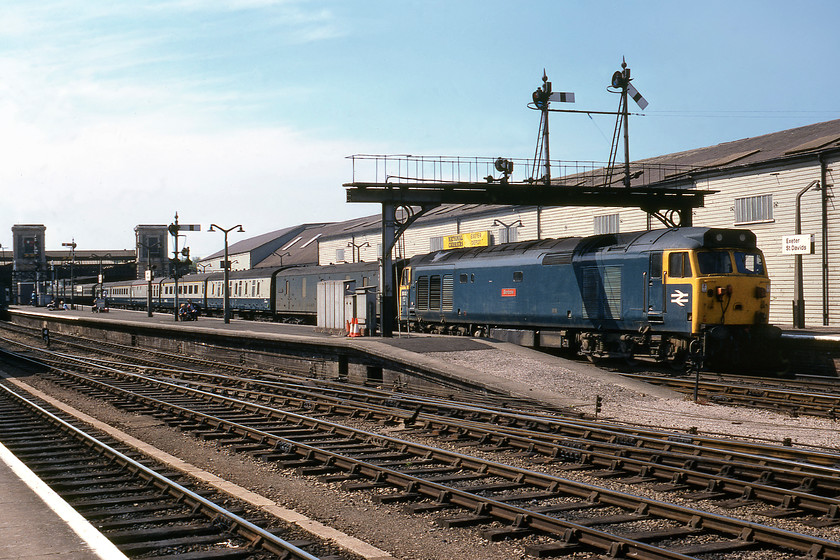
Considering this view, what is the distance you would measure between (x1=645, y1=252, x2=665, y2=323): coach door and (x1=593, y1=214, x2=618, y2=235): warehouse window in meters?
20.5

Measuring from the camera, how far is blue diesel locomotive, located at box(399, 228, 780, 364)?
67.9ft

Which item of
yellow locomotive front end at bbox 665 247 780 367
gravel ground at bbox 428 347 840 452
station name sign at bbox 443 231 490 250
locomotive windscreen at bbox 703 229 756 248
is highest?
station name sign at bbox 443 231 490 250

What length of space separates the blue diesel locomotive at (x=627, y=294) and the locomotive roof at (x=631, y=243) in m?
0.03

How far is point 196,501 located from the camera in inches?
364

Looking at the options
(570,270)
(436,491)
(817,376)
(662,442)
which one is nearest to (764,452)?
(662,442)

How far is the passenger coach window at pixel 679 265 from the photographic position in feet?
67.9

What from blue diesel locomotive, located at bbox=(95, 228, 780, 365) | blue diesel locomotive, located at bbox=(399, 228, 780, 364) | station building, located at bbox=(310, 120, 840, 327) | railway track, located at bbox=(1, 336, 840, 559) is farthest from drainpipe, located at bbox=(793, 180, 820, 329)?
railway track, located at bbox=(1, 336, 840, 559)

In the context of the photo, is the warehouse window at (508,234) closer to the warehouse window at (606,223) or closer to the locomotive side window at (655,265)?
the warehouse window at (606,223)

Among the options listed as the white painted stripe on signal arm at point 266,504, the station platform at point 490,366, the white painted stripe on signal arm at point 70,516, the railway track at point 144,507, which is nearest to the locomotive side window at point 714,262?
the station platform at point 490,366

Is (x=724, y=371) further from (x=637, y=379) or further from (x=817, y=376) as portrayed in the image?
(x=637, y=379)

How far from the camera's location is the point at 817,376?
70.0 ft

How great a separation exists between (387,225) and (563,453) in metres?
16.4

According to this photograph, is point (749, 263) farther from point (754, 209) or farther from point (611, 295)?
point (754, 209)

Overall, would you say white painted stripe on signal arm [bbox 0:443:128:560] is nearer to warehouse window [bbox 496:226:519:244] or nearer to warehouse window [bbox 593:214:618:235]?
warehouse window [bbox 593:214:618:235]
